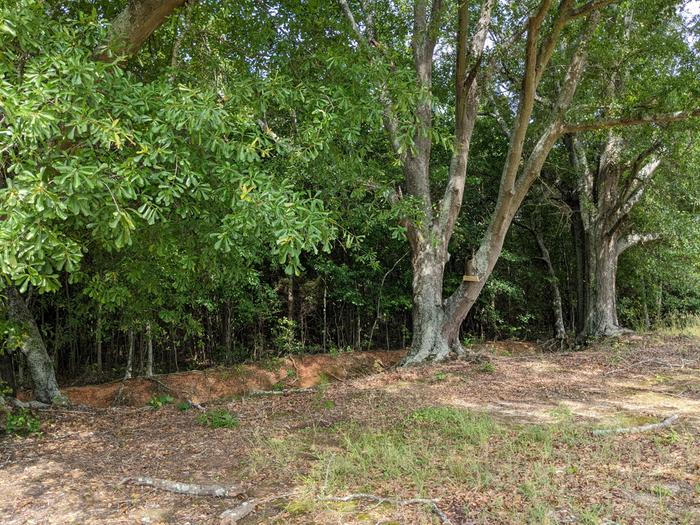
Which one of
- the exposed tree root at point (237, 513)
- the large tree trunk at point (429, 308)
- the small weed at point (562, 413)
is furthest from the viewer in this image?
the large tree trunk at point (429, 308)

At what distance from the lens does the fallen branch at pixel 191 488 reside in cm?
315

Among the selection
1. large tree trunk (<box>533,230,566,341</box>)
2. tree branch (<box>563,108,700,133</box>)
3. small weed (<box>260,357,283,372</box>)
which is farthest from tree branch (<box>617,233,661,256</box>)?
small weed (<box>260,357,283,372</box>)

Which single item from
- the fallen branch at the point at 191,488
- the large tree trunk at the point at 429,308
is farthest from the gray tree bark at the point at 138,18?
the large tree trunk at the point at 429,308

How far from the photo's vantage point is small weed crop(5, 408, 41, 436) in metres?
4.84

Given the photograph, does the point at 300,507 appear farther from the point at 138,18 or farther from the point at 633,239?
the point at 633,239

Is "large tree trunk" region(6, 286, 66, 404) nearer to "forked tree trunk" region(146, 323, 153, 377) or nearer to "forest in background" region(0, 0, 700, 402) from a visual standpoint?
"forest in background" region(0, 0, 700, 402)

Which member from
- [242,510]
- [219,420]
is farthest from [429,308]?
[242,510]

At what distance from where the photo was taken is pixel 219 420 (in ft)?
16.6

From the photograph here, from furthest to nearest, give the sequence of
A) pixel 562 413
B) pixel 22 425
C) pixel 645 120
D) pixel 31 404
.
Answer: pixel 645 120
pixel 31 404
pixel 22 425
pixel 562 413

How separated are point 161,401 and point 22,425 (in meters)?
2.06

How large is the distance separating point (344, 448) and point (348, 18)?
5822 mm

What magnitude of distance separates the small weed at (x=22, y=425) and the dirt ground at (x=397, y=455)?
116 mm

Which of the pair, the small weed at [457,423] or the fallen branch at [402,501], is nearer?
the fallen branch at [402,501]

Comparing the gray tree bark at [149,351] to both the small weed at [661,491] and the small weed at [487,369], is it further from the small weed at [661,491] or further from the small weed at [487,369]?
the small weed at [661,491]
